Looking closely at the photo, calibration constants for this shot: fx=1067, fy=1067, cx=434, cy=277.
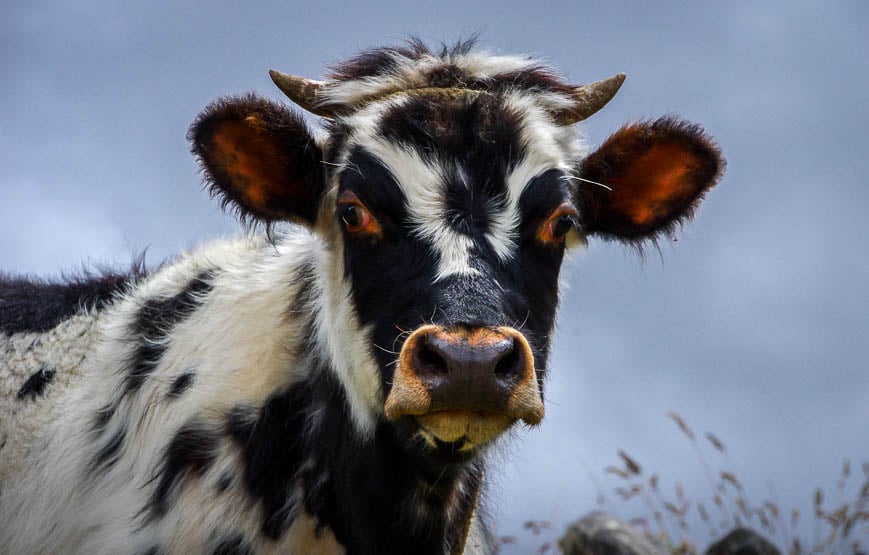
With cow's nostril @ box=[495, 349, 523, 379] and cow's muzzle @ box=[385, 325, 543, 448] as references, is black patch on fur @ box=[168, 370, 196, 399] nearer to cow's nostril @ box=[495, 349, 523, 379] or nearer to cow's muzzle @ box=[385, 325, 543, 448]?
cow's muzzle @ box=[385, 325, 543, 448]

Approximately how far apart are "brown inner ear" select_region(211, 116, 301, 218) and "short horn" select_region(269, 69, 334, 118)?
1.05 feet

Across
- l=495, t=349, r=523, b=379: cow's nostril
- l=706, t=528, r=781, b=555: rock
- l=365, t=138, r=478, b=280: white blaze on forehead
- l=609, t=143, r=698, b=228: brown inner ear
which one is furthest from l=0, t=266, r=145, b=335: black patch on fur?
l=706, t=528, r=781, b=555: rock

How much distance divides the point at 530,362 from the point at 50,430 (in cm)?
317

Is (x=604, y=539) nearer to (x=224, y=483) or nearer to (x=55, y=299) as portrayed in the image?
(x=224, y=483)

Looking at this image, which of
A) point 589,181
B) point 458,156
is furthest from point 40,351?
point 589,181

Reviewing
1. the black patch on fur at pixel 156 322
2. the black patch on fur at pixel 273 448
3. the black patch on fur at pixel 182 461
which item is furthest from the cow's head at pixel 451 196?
the black patch on fur at pixel 182 461

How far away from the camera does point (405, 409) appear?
13.5ft

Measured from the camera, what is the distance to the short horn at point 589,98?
223 inches

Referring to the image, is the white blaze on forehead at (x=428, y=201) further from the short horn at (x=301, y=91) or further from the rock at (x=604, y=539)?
the rock at (x=604, y=539)

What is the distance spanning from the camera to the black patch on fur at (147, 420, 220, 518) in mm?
5156

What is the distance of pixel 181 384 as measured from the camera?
5477 millimetres

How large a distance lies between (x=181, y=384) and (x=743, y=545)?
14.1ft

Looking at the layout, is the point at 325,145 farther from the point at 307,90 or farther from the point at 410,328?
the point at 410,328

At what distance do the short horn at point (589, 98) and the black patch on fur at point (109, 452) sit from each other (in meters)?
2.84
